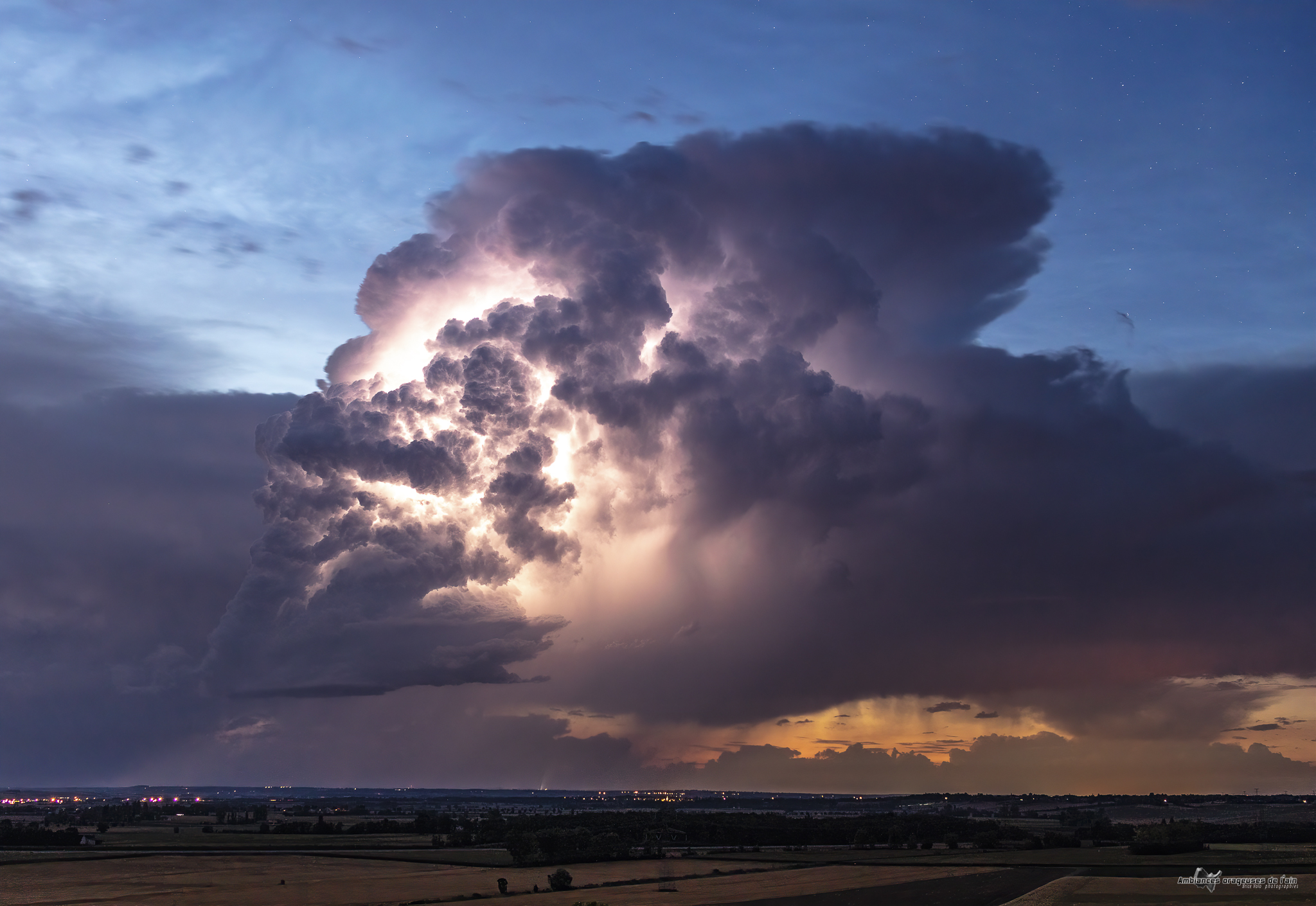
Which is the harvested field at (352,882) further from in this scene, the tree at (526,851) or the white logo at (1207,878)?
the white logo at (1207,878)

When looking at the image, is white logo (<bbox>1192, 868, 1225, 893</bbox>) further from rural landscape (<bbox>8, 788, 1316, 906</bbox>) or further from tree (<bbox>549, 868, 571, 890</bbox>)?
tree (<bbox>549, 868, 571, 890</bbox>)

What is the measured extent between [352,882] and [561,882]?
27149mm

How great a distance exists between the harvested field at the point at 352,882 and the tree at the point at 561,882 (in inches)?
110

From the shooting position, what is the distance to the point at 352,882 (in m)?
126

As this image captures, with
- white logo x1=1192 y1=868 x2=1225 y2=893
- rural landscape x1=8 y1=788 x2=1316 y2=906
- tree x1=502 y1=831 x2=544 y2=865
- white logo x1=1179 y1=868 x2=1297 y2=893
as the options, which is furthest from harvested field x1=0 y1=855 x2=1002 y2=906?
white logo x1=1179 y1=868 x2=1297 y2=893

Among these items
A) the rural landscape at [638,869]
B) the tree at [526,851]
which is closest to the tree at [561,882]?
the rural landscape at [638,869]

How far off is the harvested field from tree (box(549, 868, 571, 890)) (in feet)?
9.17

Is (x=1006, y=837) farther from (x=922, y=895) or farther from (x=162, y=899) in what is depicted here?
(x=162, y=899)

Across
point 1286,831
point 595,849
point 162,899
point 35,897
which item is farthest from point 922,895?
point 1286,831

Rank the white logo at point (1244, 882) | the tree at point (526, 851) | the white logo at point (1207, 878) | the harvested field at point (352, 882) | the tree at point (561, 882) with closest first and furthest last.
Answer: the white logo at point (1244, 882) → the harvested field at point (352, 882) → the white logo at point (1207, 878) → the tree at point (561, 882) → the tree at point (526, 851)

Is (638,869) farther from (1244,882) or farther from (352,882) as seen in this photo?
(1244,882)

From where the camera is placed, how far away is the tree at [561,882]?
116m

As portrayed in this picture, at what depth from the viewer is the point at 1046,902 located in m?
100

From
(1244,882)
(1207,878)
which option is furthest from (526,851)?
(1244,882)
